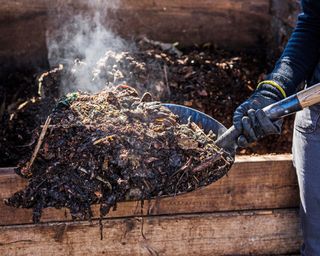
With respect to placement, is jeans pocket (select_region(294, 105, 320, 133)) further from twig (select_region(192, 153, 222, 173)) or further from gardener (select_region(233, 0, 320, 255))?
twig (select_region(192, 153, 222, 173))

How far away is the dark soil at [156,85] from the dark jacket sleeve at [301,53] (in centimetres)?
92

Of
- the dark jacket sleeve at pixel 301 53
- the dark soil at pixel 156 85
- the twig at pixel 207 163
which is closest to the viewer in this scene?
the twig at pixel 207 163

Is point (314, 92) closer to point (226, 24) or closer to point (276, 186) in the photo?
point (276, 186)

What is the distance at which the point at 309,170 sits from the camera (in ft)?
8.41

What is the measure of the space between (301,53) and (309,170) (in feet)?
1.99

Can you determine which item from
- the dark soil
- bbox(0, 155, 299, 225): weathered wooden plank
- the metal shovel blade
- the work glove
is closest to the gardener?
the work glove

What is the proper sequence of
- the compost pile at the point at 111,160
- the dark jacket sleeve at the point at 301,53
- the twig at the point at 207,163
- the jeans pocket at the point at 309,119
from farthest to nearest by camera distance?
the dark jacket sleeve at the point at 301,53 → the jeans pocket at the point at 309,119 → the twig at the point at 207,163 → the compost pile at the point at 111,160

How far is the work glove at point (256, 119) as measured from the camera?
234cm

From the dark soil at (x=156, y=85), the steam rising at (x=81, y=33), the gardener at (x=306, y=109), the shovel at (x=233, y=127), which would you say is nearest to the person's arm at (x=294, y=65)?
the gardener at (x=306, y=109)

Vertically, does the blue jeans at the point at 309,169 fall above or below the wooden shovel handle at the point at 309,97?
below

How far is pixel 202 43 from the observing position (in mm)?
4195

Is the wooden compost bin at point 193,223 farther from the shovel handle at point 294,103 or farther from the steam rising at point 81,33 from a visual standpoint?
the steam rising at point 81,33

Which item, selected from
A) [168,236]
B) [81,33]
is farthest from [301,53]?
[81,33]

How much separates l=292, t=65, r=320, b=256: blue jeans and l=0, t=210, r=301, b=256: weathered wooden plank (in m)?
0.21
